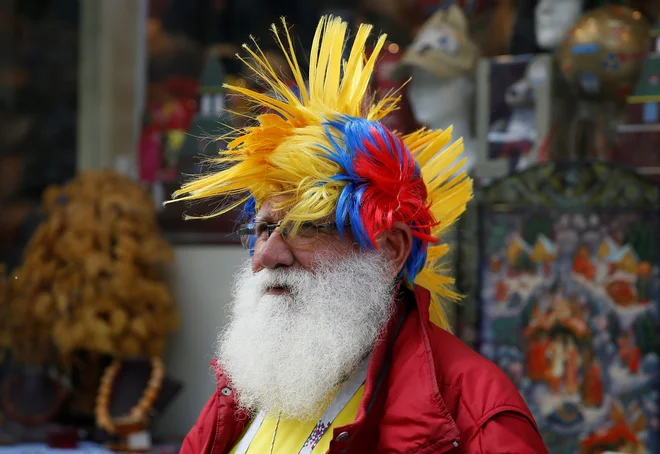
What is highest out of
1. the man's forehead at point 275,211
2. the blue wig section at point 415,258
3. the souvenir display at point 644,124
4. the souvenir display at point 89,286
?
the souvenir display at point 644,124

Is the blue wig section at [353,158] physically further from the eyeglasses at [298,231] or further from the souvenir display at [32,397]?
the souvenir display at [32,397]

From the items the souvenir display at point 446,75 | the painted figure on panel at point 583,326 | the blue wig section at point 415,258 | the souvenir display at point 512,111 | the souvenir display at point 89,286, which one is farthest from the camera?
the souvenir display at point 89,286

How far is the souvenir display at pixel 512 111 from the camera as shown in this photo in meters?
4.00

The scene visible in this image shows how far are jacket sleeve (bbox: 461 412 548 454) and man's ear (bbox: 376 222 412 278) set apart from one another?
0.44 m

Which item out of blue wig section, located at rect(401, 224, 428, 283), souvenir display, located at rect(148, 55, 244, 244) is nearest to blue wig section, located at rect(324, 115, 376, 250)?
blue wig section, located at rect(401, 224, 428, 283)

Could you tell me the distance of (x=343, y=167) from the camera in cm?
209

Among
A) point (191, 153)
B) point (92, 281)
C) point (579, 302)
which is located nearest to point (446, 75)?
point (579, 302)

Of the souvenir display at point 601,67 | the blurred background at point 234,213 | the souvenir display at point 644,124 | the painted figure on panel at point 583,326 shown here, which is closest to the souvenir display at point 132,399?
the blurred background at point 234,213

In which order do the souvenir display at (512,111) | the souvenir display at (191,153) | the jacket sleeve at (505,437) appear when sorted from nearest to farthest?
the jacket sleeve at (505,437) < the souvenir display at (512,111) < the souvenir display at (191,153)

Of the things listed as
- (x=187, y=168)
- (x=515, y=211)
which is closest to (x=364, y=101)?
(x=515, y=211)

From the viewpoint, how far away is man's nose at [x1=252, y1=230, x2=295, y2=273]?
6.83 ft

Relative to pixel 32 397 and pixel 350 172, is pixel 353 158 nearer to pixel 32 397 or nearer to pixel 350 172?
pixel 350 172

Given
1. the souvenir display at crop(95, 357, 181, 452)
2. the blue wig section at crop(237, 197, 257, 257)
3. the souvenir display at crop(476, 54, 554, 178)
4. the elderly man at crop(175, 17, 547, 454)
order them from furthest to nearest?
1. the souvenir display at crop(95, 357, 181, 452)
2. the souvenir display at crop(476, 54, 554, 178)
3. the blue wig section at crop(237, 197, 257, 257)
4. the elderly man at crop(175, 17, 547, 454)

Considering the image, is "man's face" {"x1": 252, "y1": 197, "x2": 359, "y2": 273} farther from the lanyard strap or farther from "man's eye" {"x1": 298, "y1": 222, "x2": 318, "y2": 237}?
the lanyard strap
